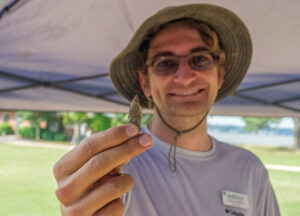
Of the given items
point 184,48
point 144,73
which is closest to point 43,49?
point 144,73

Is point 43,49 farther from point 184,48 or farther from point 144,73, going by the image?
point 184,48

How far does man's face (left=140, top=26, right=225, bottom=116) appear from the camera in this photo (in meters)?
1.63

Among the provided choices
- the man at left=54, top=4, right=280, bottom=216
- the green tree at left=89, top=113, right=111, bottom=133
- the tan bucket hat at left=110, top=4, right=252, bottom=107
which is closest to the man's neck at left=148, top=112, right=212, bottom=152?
the man at left=54, top=4, right=280, bottom=216

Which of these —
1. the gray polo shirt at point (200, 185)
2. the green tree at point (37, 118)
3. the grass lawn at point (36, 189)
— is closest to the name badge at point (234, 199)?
the gray polo shirt at point (200, 185)

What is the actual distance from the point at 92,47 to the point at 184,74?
787mm

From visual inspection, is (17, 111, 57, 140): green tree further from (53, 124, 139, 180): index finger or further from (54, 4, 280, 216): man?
(53, 124, 139, 180): index finger

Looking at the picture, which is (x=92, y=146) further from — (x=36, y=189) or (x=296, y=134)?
(x=296, y=134)

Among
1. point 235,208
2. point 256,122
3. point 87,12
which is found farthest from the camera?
point 256,122

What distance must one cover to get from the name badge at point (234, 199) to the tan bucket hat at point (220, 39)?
3.06ft

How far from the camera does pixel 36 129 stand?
31.6m

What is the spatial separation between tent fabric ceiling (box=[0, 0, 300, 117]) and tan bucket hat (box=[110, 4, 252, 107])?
59mm

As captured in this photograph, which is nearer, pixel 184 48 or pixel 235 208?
pixel 235 208

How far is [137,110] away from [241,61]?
1398 mm

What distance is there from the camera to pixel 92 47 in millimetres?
2094
